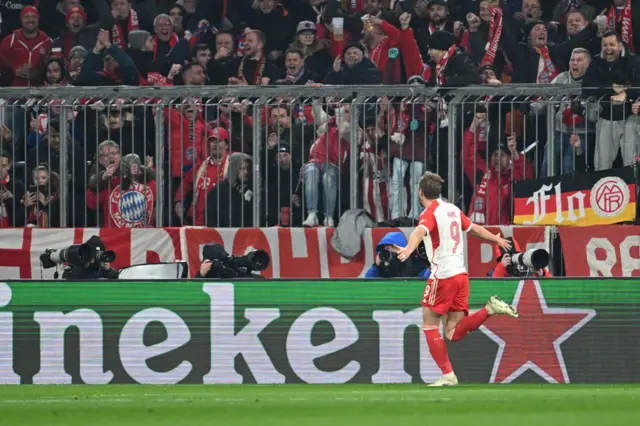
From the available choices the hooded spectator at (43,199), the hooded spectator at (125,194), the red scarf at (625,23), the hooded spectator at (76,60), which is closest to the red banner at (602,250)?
the red scarf at (625,23)

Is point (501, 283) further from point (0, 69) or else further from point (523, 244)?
point (0, 69)

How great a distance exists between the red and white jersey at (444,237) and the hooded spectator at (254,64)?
573cm

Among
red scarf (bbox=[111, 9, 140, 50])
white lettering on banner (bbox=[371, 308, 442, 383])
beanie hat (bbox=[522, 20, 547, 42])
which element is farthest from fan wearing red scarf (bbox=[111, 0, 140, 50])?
white lettering on banner (bbox=[371, 308, 442, 383])

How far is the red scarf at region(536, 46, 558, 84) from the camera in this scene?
15.5m

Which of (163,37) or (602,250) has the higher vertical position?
(163,37)

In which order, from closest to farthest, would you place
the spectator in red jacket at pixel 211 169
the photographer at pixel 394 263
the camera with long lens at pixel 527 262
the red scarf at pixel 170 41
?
the camera with long lens at pixel 527 262
the photographer at pixel 394 263
the spectator in red jacket at pixel 211 169
the red scarf at pixel 170 41

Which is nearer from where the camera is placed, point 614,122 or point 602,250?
point 614,122

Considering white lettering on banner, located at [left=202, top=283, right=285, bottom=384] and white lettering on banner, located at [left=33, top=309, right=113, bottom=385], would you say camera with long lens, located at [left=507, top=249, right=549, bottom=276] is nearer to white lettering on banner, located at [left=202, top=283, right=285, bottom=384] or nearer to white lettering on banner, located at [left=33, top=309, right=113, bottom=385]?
white lettering on banner, located at [left=202, top=283, right=285, bottom=384]

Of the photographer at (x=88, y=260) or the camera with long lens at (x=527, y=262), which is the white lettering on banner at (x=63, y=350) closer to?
the photographer at (x=88, y=260)

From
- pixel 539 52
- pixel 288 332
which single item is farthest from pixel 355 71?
pixel 288 332

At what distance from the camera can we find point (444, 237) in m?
10.9

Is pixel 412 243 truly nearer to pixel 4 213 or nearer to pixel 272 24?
pixel 4 213

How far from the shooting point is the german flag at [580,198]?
13297mm

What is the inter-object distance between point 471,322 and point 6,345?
14.1ft
